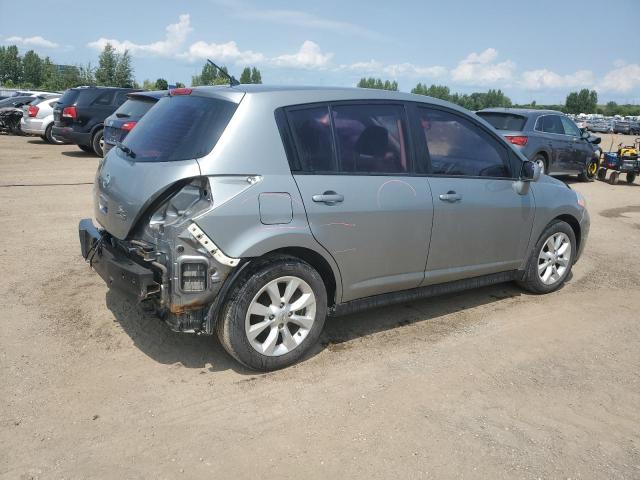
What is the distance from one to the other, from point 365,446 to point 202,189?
67.5 inches

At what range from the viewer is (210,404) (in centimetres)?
337

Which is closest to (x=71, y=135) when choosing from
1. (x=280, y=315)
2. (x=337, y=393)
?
(x=280, y=315)

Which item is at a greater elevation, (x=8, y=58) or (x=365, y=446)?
(x=8, y=58)

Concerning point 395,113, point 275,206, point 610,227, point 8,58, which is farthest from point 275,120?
point 8,58

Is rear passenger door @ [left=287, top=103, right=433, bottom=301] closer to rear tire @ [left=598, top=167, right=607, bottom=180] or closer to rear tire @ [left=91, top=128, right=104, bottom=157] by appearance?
rear tire @ [left=91, top=128, right=104, bottom=157]

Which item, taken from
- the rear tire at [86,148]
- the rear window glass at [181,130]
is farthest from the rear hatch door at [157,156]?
the rear tire at [86,148]

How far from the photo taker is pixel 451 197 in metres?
4.43

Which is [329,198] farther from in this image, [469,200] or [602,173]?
[602,173]

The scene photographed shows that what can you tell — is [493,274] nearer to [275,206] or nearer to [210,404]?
[275,206]

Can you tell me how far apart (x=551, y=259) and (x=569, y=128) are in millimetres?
9290

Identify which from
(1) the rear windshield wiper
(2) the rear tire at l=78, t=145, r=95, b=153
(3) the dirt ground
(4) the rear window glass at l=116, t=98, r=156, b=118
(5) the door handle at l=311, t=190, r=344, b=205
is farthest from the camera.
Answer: (2) the rear tire at l=78, t=145, r=95, b=153

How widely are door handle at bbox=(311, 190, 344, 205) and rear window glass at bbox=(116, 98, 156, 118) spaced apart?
736cm

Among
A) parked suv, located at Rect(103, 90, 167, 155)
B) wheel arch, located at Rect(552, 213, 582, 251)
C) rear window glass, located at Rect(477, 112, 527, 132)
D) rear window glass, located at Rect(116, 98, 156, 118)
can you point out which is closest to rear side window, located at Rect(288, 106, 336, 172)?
wheel arch, located at Rect(552, 213, 582, 251)

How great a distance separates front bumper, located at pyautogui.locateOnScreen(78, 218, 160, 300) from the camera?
3.41 meters
